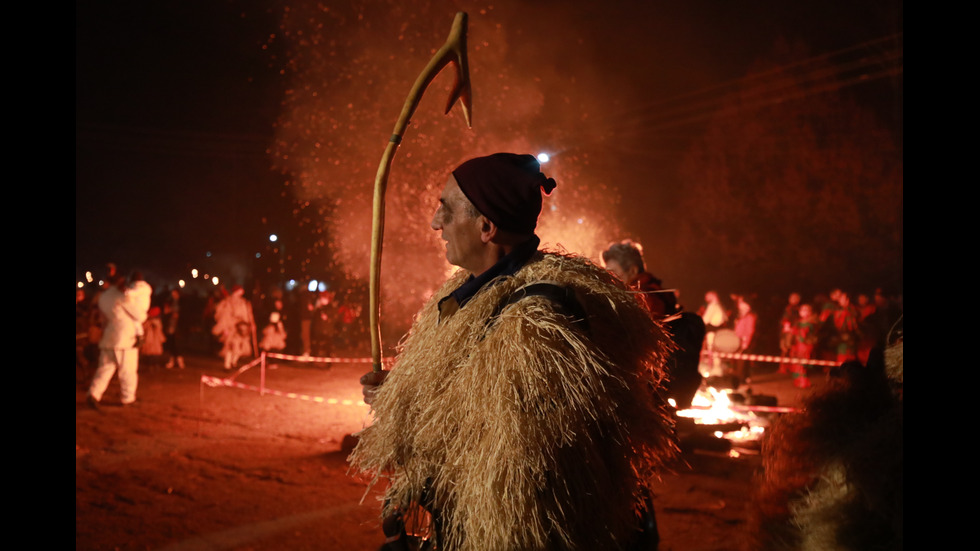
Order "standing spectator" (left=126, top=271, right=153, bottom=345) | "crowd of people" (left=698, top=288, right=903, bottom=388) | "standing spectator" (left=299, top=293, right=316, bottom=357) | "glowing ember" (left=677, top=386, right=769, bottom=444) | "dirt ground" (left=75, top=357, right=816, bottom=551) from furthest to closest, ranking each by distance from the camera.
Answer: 1. "standing spectator" (left=299, top=293, right=316, bottom=357)
2. "crowd of people" (left=698, top=288, right=903, bottom=388)
3. "standing spectator" (left=126, top=271, right=153, bottom=345)
4. "glowing ember" (left=677, top=386, right=769, bottom=444)
5. "dirt ground" (left=75, top=357, right=816, bottom=551)

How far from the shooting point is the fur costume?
1984 millimetres

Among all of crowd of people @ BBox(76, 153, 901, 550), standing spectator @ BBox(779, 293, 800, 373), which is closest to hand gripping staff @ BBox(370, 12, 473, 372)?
crowd of people @ BBox(76, 153, 901, 550)

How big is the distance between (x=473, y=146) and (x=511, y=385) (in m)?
13.5

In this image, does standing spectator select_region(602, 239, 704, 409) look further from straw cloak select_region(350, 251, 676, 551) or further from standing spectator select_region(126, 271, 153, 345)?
standing spectator select_region(126, 271, 153, 345)

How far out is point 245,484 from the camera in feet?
20.1

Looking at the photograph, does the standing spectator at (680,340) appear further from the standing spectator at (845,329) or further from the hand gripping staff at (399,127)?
the standing spectator at (845,329)

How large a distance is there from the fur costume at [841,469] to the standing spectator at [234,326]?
44.0ft

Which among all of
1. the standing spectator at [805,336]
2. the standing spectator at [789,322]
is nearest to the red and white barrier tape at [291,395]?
the standing spectator at [805,336]

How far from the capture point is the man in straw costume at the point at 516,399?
59.5 inches

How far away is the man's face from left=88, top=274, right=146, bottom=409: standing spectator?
8994 mm

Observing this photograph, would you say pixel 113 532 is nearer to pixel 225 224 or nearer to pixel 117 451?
pixel 117 451

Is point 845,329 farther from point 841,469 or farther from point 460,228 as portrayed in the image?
point 460,228

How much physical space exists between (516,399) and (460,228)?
2.17 ft

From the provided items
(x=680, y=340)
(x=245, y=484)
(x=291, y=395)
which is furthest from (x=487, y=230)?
(x=291, y=395)
